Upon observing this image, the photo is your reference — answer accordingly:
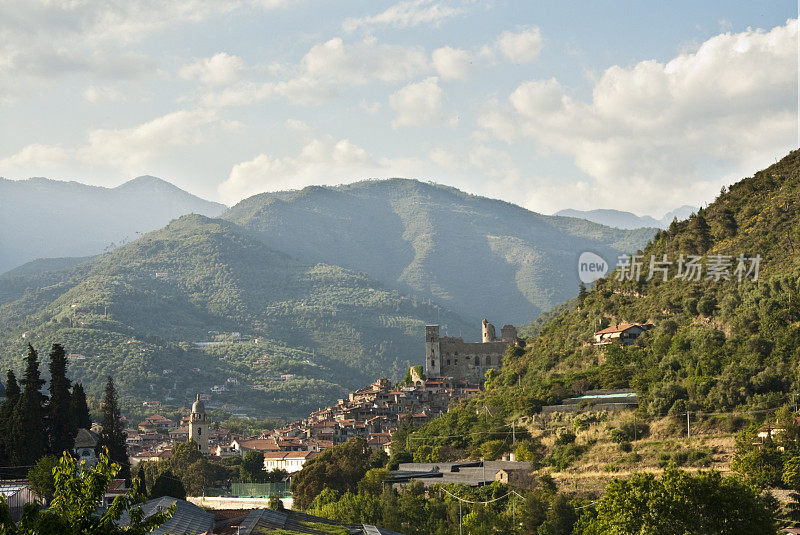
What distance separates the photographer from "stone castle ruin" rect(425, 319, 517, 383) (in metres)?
119

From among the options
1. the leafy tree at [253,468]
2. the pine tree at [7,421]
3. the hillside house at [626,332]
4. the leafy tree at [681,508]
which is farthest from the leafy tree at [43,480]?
the hillside house at [626,332]

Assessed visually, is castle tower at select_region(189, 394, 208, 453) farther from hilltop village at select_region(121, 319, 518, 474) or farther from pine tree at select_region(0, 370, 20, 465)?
pine tree at select_region(0, 370, 20, 465)

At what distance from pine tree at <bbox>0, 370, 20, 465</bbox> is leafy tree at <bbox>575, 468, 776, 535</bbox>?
117ft

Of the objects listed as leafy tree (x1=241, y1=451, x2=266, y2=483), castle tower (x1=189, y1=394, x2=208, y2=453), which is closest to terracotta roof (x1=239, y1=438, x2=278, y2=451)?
castle tower (x1=189, y1=394, x2=208, y2=453)

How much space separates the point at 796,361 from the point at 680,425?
7523 millimetres

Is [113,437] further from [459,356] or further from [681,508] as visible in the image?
→ [459,356]

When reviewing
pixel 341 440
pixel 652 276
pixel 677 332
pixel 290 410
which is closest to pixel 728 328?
pixel 677 332

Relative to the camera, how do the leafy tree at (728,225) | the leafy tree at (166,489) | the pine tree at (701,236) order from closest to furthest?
the leafy tree at (166,489) → the leafy tree at (728,225) → the pine tree at (701,236)

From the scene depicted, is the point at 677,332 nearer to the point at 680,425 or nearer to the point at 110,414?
the point at 680,425

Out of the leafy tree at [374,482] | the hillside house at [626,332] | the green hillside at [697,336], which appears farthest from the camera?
the hillside house at [626,332]

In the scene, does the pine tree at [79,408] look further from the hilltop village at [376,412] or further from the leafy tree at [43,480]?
the hilltop village at [376,412]

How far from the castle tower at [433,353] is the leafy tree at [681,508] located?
3300 inches

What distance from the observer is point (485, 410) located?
78562mm

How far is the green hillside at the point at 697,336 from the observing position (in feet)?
197
